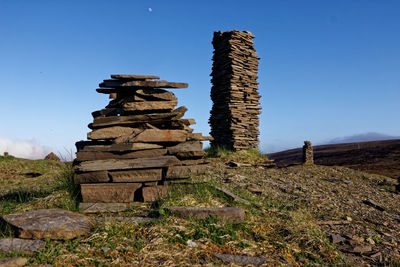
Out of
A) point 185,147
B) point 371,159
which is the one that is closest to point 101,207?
point 185,147

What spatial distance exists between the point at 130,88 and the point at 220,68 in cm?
829

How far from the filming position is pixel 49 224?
443cm

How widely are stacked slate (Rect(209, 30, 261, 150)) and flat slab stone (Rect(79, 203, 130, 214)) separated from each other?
828 centimetres

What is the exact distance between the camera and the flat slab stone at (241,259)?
382cm

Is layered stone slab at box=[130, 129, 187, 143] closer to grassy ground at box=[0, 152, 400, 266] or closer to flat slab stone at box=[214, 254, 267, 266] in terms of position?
grassy ground at box=[0, 152, 400, 266]

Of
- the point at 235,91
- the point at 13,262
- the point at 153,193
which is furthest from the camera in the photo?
the point at 235,91

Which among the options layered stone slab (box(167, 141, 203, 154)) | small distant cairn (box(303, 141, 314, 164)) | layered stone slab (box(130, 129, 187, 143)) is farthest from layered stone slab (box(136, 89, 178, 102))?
small distant cairn (box(303, 141, 314, 164))

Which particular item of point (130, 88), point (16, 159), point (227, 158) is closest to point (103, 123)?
point (130, 88)

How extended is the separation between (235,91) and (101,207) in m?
9.22

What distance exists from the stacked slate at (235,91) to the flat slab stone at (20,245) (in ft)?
32.9

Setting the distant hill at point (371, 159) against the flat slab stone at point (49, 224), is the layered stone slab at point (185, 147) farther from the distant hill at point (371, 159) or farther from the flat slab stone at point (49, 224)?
the distant hill at point (371, 159)

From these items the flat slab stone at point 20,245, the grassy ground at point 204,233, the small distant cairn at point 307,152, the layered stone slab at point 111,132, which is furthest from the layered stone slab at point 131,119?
the small distant cairn at point 307,152

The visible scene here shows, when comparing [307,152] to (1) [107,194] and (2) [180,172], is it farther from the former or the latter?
(1) [107,194]

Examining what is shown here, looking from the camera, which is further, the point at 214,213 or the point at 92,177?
the point at 92,177
